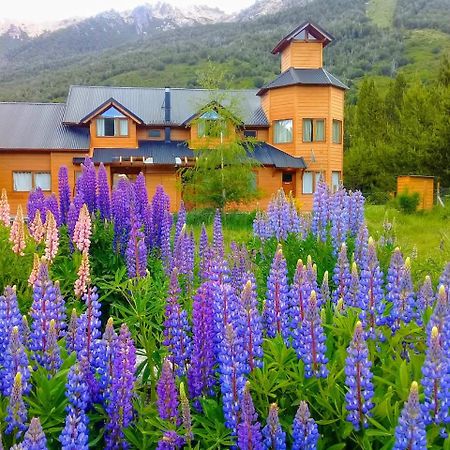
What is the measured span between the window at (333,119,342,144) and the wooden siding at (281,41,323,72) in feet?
10.2

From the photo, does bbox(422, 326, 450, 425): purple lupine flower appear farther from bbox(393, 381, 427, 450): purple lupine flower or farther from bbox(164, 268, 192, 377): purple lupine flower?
bbox(164, 268, 192, 377): purple lupine flower

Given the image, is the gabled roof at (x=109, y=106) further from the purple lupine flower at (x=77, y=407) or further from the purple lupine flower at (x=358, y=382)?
the purple lupine flower at (x=358, y=382)

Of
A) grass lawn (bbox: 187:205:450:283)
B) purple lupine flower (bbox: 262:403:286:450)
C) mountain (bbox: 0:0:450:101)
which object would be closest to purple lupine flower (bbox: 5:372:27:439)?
purple lupine flower (bbox: 262:403:286:450)

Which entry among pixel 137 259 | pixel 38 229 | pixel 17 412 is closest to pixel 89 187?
pixel 38 229

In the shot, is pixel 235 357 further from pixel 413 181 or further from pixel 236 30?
pixel 236 30

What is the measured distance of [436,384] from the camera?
2648 millimetres

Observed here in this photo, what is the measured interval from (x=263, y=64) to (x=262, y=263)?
83.5 metres

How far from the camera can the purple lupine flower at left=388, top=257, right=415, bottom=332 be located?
3713mm

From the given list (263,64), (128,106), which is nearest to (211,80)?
(128,106)

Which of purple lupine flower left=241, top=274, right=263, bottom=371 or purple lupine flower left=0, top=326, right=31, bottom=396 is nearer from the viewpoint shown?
purple lupine flower left=0, top=326, right=31, bottom=396

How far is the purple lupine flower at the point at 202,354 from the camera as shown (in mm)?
3191

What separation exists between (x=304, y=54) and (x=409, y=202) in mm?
10863

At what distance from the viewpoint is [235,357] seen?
2912 millimetres

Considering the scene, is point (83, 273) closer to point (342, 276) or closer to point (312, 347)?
point (342, 276)
